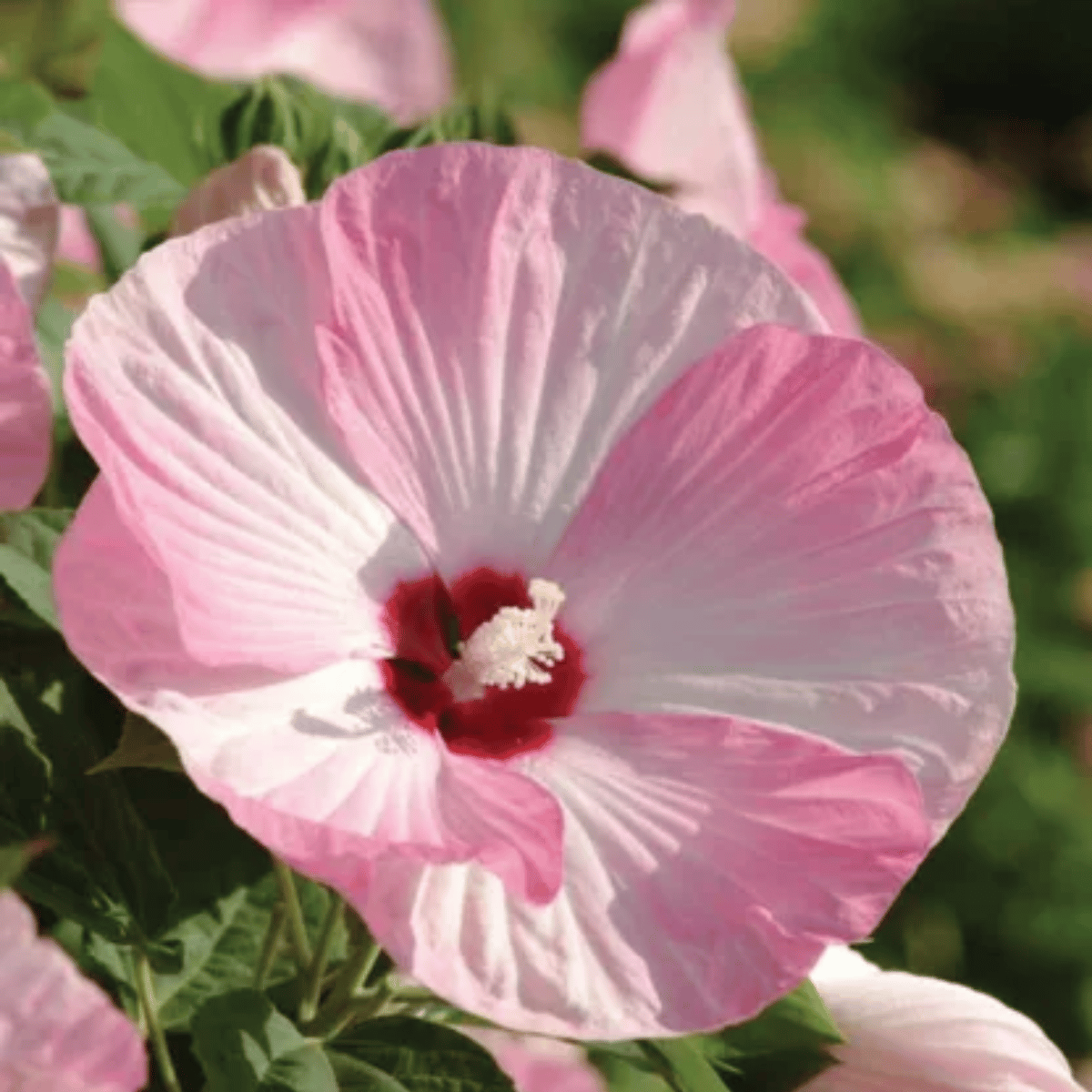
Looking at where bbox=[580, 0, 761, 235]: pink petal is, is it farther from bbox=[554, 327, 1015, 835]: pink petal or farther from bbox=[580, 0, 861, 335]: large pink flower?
bbox=[554, 327, 1015, 835]: pink petal

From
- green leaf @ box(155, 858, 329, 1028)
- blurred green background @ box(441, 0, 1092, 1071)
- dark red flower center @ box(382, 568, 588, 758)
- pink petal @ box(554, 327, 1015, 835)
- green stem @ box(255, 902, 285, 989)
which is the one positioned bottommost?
blurred green background @ box(441, 0, 1092, 1071)

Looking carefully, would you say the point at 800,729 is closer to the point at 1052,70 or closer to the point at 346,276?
the point at 346,276

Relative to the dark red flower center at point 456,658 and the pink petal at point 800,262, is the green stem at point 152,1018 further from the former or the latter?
the pink petal at point 800,262

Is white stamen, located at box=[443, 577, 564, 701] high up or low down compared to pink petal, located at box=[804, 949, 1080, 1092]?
up

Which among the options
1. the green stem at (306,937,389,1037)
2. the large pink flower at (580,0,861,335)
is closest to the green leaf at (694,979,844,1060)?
the green stem at (306,937,389,1037)

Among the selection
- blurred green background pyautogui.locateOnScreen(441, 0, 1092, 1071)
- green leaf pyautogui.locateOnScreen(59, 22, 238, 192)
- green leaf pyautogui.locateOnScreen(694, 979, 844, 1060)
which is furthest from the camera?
blurred green background pyautogui.locateOnScreen(441, 0, 1092, 1071)

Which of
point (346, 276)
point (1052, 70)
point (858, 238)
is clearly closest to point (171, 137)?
point (346, 276)
